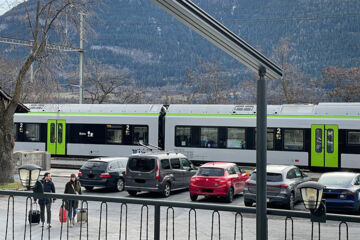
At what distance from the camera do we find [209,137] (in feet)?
106

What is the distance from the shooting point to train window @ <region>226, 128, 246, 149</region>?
103ft

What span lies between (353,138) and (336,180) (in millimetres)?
9977

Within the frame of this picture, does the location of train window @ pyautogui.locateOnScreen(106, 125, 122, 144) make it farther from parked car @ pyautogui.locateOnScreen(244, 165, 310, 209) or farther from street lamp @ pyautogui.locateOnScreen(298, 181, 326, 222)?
street lamp @ pyautogui.locateOnScreen(298, 181, 326, 222)

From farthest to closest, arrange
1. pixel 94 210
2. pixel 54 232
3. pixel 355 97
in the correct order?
pixel 355 97 → pixel 94 210 → pixel 54 232

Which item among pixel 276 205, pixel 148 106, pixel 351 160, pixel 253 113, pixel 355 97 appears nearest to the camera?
pixel 276 205

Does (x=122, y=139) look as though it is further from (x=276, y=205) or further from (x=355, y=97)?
(x=355, y=97)

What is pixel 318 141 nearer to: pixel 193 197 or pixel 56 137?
pixel 193 197

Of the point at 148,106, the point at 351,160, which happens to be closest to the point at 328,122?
the point at 351,160

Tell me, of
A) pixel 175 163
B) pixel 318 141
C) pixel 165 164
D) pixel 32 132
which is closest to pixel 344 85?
pixel 318 141

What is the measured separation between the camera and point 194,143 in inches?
1287

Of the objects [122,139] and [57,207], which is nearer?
[57,207]

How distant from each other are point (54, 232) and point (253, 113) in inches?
718

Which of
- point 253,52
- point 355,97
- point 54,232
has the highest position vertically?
point 355,97

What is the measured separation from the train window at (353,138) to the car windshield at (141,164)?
470 inches
